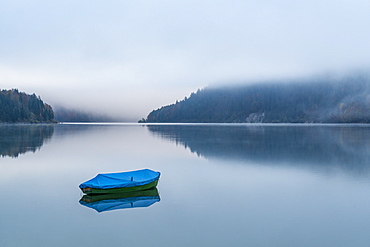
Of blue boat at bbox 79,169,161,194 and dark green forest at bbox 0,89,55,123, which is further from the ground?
dark green forest at bbox 0,89,55,123

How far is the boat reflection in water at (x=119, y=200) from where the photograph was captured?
43.2 ft

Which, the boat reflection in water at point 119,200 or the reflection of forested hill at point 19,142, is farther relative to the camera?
the reflection of forested hill at point 19,142

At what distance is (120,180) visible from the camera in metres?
15.0

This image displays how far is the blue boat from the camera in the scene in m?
14.3

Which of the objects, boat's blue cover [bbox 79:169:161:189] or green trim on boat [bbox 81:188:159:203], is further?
boat's blue cover [bbox 79:169:161:189]

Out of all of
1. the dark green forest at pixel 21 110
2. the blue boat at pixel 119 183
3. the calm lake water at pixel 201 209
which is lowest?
the calm lake water at pixel 201 209

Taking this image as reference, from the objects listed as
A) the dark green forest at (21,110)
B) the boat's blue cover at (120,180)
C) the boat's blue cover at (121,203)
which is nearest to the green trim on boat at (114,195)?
the boat's blue cover at (121,203)

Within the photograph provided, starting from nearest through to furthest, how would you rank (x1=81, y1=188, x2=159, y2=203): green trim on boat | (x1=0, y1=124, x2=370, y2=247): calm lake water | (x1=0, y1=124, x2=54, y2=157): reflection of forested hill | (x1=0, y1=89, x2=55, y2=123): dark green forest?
1. (x1=0, y1=124, x2=370, y2=247): calm lake water
2. (x1=81, y1=188, x2=159, y2=203): green trim on boat
3. (x1=0, y1=124, x2=54, y2=157): reflection of forested hill
4. (x1=0, y1=89, x2=55, y2=123): dark green forest

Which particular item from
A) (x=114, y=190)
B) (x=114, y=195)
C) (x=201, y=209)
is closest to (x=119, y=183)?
(x=114, y=190)

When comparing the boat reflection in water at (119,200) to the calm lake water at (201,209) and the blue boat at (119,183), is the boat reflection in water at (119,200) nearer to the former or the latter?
the calm lake water at (201,209)

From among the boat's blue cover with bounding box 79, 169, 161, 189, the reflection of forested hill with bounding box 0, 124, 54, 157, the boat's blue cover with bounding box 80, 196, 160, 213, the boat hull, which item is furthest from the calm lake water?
the reflection of forested hill with bounding box 0, 124, 54, 157

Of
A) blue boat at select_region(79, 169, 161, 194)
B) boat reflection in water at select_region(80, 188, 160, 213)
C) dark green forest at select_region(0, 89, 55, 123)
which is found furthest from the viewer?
dark green forest at select_region(0, 89, 55, 123)

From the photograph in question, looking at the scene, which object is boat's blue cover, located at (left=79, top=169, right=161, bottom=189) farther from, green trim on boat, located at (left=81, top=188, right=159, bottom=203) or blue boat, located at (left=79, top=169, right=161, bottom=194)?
green trim on boat, located at (left=81, top=188, right=159, bottom=203)

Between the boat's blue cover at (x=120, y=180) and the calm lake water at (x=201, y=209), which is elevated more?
the boat's blue cover at (x=120, y=180)
